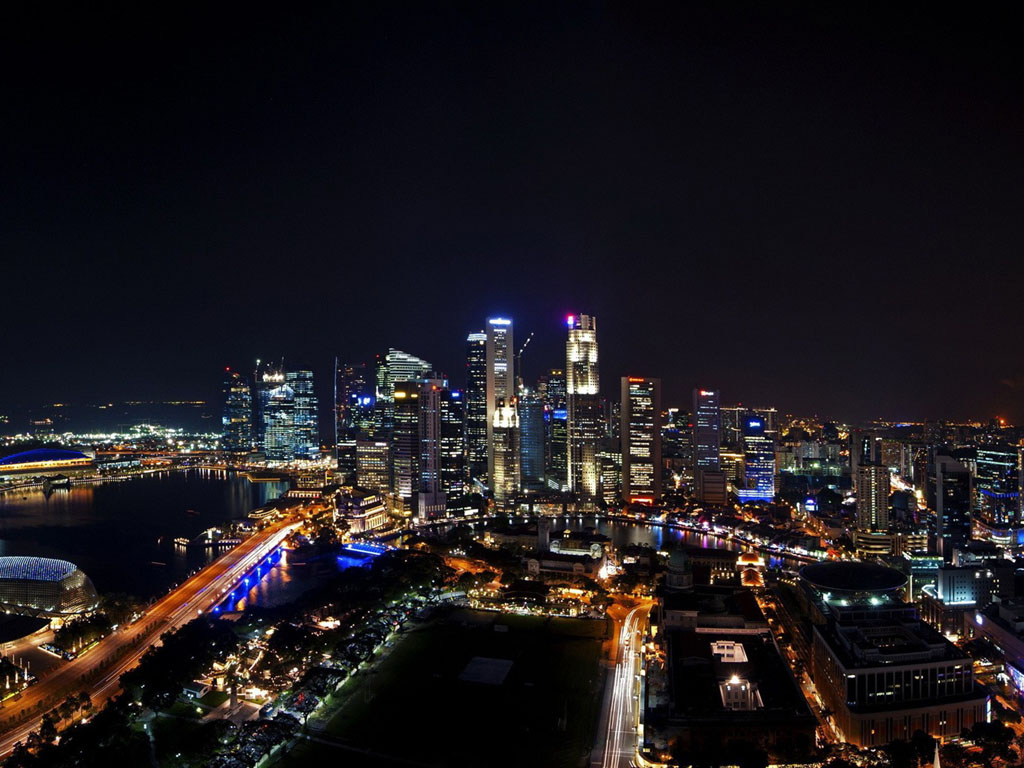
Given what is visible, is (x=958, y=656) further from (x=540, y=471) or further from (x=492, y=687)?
(x=540, y=471)

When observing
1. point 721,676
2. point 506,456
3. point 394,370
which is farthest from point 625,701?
point 394,370

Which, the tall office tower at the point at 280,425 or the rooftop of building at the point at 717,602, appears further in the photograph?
the tall office tower at the point at 280,425

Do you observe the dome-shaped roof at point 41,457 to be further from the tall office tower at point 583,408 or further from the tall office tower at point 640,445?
the tall office tower at point 640,445

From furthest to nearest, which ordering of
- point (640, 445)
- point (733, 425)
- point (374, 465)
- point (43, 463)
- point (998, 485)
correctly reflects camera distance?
point (733, 425), point (43, 463), point (374, 465), point (640, 445), point (998, 485)

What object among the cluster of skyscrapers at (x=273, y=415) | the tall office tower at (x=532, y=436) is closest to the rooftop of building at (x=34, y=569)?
the tall office tower at (x=532, y=436)

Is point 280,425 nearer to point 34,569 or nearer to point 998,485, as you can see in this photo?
point 34,569
